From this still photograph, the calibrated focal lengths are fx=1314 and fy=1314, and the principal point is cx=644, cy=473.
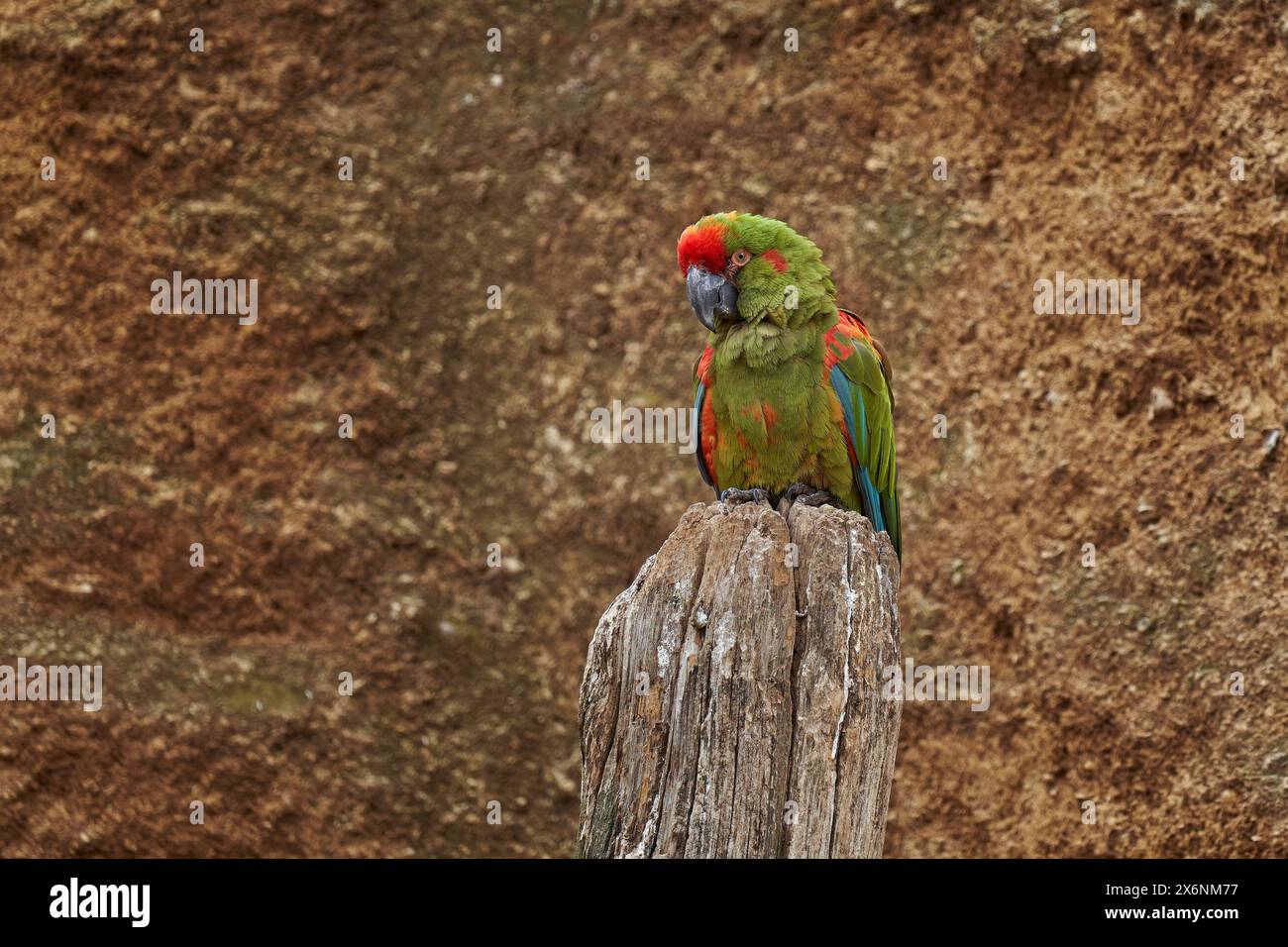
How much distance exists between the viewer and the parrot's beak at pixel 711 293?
6.62 m

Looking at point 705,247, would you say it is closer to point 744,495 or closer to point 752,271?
point 752,271

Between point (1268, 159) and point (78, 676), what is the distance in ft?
32.3

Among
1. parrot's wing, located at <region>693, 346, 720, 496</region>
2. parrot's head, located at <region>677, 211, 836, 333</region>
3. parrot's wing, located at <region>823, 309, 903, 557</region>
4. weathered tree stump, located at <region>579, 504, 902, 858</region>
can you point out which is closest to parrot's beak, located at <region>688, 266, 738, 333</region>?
parrot's head, located at <region>677, 211, 836, 333</region>

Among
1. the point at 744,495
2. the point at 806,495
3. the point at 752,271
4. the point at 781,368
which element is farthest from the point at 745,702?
the point at 752,271

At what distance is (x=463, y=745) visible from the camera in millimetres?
10852

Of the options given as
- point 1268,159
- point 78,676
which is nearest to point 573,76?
point 1268,159

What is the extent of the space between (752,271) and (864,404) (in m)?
0.90

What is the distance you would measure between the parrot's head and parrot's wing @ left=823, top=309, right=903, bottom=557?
24 centimetres

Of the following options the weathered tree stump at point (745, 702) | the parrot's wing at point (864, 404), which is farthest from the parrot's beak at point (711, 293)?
the weathered tree stump at point (745, 702)

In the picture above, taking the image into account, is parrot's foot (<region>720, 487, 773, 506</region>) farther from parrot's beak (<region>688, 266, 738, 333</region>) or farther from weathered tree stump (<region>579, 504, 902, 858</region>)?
weathered tree stump (<region>579, 504, 902, 858</region>)

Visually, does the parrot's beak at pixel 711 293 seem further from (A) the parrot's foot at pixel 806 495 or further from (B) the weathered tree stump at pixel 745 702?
(B) the weathered tree stump at pixel 745 702

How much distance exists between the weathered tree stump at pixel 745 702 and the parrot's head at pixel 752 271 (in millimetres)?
1930

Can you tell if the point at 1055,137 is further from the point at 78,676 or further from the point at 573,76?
the point at 78,676
